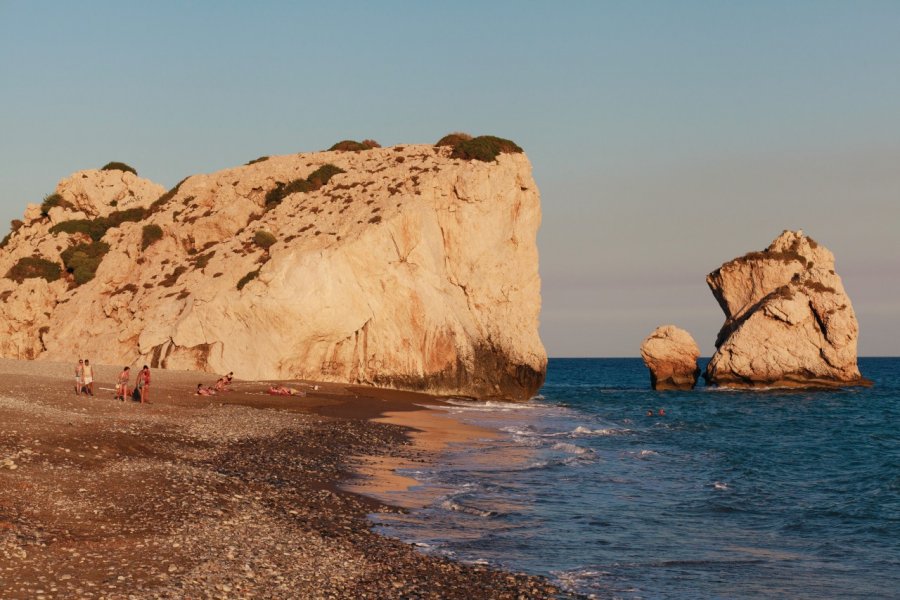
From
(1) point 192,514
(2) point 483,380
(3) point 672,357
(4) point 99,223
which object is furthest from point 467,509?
(3) point 672,357

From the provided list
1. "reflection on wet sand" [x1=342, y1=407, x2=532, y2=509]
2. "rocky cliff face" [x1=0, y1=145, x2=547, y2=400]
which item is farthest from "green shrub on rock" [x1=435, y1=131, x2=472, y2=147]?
"reflection on wet sand" [x1=342, y1=407, x2=532, y2=509]

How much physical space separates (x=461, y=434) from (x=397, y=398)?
14.9m

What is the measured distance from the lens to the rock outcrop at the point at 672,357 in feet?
291

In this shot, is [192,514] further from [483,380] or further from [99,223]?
[99,223]

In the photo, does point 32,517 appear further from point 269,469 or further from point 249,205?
point 249,205

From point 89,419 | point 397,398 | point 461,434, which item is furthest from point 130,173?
point 89,419

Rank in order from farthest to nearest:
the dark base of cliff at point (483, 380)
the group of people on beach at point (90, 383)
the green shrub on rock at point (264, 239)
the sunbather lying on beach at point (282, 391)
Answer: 1. the green shrub on rock at point (264, 239)
2. the dark base of cliff at point (483, 380)
3. the sunbather lying on beach at point (282, 391)
4. the group of people on beach at point (90, 383)

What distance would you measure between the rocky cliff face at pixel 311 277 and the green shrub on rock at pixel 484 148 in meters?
1.10

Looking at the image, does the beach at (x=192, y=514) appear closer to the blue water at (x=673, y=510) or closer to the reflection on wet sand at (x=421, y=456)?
the reflection on wet sand at (x=421, y=456)

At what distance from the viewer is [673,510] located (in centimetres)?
2312

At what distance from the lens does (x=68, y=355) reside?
5944cm

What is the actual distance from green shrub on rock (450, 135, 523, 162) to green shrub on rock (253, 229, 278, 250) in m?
17.3

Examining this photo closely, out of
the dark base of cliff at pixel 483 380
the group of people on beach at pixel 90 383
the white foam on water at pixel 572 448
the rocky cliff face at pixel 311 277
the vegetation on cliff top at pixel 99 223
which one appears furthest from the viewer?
the vegetation on cliff top at pixel 99 223

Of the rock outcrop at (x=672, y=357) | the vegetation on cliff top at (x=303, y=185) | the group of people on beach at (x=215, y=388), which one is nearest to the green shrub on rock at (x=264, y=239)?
the vegetation on cliff top at (x=303, y=185)
